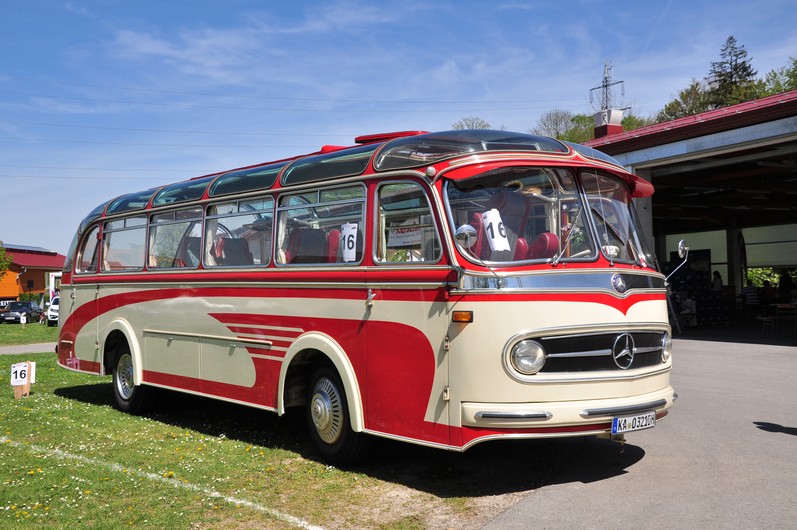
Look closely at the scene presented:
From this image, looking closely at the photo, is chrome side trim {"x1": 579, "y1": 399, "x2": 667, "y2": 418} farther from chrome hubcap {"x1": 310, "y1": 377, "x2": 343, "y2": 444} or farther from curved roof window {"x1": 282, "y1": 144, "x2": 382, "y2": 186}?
curved roof window {"x1": 282, "y1": 144, "x2": 382, "y2": 186}

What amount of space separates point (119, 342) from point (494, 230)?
6.73 m

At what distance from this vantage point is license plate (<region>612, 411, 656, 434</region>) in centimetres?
606

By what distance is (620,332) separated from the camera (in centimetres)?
620

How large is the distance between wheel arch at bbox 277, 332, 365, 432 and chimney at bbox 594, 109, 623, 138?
1695 cm

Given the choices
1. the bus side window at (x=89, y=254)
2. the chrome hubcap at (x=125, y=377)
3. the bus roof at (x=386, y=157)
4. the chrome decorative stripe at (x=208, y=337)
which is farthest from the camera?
the bus side window at (x=89, y=254)

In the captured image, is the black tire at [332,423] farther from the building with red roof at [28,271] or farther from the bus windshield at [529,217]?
the building with red roof at [28,271]

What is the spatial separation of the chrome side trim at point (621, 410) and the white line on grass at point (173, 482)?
2129 mm

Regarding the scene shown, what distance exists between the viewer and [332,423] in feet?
23.6

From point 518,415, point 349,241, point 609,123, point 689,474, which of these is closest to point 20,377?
point 349,241

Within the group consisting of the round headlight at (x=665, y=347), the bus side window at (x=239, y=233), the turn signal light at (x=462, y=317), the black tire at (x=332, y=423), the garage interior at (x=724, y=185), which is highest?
the garage interior at (x=724, y=185)

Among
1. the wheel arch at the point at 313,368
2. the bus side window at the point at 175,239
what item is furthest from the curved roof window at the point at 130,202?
the wheel arch at the point at 313,368

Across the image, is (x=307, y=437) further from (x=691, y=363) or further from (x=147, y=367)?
(x=691, y=363)

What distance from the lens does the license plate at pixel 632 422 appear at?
606 cm

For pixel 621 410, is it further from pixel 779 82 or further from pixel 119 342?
pixel 779 82
